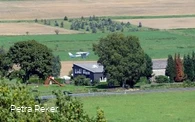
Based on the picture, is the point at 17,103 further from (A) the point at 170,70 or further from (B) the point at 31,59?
(A) the point at 170,70

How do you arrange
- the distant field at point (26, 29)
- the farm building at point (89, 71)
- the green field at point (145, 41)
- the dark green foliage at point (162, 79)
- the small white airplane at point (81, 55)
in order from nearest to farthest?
the dark green foliage at point (162, 79)
the farm building at point (89, 71)
the small white airplane at point (81, 55)
the green field at point (145, 41)
the distant field at point (26, 29)

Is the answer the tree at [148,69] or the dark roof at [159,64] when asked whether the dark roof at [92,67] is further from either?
the dark roof at [159,64]

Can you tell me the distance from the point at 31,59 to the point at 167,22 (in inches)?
1828

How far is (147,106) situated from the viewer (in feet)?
135

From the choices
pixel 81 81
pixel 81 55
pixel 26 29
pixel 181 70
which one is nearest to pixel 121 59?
pixel 81 81

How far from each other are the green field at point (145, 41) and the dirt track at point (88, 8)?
64.4 ft

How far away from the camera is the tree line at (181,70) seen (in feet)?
190

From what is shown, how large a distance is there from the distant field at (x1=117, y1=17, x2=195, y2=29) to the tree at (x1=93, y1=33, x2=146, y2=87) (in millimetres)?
41018

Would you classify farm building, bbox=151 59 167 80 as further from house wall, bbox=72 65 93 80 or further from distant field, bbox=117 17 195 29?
distant field, bbox=117 17 195 29

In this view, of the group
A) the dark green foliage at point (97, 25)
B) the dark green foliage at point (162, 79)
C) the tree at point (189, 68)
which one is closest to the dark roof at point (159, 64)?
the tree at point (189, 68)

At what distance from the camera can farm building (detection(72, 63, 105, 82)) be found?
2404 inches

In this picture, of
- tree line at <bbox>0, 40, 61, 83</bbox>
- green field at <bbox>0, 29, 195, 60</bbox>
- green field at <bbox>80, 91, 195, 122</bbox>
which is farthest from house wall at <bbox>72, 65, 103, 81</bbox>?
green field at <bbox>80, 91, 195, 122</bbox>

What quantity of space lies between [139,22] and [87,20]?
7.34 m

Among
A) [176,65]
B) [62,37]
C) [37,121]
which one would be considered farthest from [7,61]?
[37,121]
